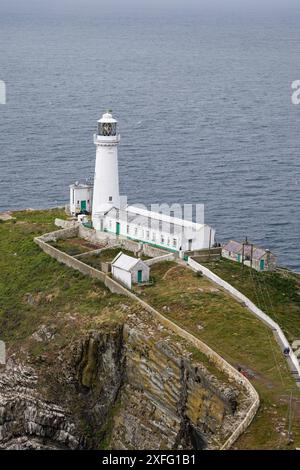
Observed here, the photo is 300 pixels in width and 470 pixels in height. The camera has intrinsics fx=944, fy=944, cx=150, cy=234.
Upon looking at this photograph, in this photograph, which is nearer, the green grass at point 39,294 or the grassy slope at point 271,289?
the grassy slope at point 271,289

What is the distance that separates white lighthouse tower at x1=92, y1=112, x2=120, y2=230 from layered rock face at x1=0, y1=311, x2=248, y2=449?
18.9 metres

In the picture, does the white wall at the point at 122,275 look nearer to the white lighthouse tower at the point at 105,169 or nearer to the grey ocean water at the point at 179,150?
the white lighthouse tower at the point at 105,169

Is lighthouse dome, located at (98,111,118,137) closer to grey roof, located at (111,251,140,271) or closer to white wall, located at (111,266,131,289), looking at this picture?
grey roof, located at (111,251,140,271)

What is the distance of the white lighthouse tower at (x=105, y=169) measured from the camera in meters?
77.8

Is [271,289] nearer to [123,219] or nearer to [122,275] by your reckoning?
[122,275]

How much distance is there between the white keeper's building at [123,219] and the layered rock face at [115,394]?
1273cm

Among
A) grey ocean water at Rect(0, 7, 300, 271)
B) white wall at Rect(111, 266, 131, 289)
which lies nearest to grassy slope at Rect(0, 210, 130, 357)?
white wall at Rect(111, 266, 131, 289)

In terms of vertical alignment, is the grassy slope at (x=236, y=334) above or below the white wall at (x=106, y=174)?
below

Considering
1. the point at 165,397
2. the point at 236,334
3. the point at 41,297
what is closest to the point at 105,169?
the point at 41,297

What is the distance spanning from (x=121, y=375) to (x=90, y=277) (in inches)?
451

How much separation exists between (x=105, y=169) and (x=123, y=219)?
14.9ft

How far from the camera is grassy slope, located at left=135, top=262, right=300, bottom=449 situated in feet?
156

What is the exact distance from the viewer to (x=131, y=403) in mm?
59125

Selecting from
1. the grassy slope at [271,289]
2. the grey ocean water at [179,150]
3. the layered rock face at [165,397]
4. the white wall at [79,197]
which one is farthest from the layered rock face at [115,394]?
the grey ocean water at [179,150]
